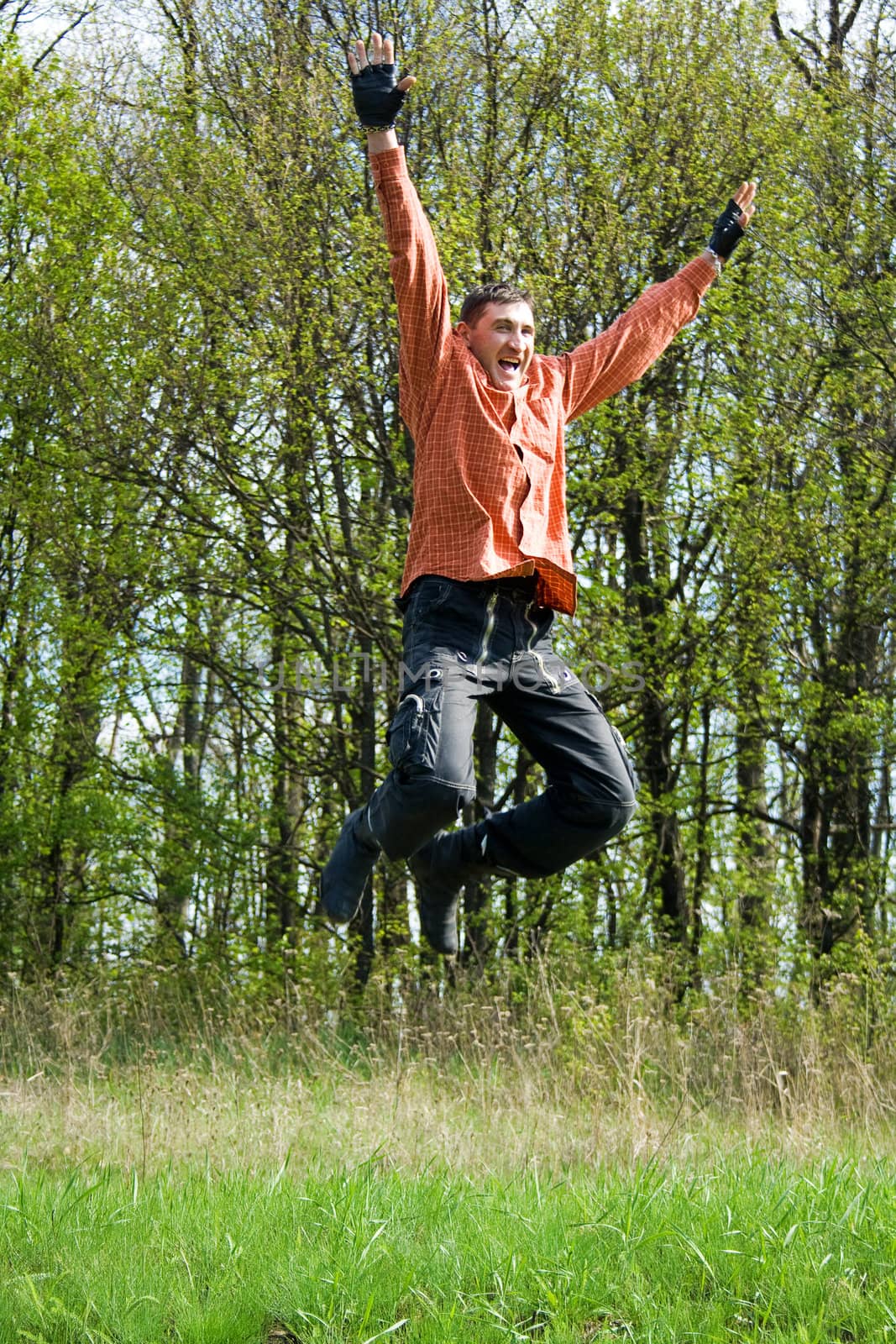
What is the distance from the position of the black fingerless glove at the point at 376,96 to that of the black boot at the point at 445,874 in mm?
2076

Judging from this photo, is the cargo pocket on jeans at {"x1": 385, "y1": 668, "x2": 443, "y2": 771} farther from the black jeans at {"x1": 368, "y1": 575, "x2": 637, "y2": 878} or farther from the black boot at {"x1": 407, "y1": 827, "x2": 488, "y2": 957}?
the black boot at {"x1": 407, "y1": 827, "x2": 488, "y2": 957}

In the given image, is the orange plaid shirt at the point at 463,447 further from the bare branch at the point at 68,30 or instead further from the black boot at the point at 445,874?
the bare branch at the point at 68,30

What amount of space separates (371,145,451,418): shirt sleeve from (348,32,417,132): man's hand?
12cm

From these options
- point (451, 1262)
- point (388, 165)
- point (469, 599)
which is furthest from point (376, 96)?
point (451, 1262)

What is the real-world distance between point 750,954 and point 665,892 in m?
1.29

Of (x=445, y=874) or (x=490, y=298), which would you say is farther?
(x=445, y=874)

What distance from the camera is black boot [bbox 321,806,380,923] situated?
4113mm

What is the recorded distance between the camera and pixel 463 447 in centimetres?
416

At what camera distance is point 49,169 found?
11.9 m

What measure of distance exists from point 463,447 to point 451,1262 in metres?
2.32

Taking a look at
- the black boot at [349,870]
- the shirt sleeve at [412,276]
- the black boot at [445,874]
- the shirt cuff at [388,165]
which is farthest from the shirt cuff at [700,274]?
the black boot at [349,870]

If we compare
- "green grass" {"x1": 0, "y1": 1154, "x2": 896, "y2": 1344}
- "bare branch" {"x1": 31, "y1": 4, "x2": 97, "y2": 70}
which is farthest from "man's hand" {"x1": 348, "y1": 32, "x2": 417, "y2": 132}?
"bare branch" {"x1": 31, "y1": 4, "x2": 97, "y2": 70}

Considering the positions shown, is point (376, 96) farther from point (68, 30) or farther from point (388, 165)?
point (68, 30)

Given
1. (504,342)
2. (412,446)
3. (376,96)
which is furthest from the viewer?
(412,446)
